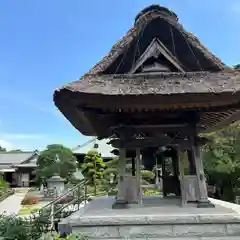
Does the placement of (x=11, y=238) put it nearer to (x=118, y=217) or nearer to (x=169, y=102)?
(x=118, y=217)

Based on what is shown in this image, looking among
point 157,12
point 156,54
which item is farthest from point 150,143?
point 157,12

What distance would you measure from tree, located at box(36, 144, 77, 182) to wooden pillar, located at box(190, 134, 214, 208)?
28.1m

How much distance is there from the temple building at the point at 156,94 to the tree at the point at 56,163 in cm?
2672

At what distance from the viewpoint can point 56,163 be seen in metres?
34.4

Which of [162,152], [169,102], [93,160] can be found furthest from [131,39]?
[93,160]

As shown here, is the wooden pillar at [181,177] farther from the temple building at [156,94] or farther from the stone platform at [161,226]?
the stone platform at [161,226]

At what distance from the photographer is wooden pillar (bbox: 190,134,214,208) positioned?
7195mm

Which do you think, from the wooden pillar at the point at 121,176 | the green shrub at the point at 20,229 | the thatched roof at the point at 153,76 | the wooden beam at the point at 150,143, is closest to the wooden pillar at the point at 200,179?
the wooden beam at the point at 150,143

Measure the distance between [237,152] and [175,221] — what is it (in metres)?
15.5

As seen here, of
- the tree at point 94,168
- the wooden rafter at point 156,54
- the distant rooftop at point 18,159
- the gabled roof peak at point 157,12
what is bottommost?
the tree at point 94,168

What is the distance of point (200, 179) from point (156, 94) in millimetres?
2456

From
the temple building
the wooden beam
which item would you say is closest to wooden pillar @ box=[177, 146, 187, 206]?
the temple building

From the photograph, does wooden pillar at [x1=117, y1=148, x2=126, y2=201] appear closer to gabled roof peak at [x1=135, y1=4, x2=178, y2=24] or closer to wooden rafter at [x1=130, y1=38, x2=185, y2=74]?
wooden rafter at [x1=130, y1=38, x2=185, y2=74]

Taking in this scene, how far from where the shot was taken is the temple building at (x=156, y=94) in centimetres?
667
